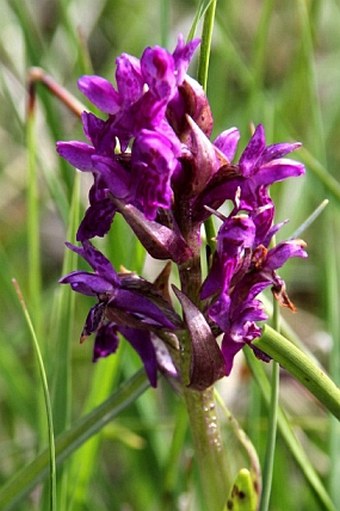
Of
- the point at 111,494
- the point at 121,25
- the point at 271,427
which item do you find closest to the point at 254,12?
the point at 121,25

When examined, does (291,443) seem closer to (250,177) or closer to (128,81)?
(250,177)

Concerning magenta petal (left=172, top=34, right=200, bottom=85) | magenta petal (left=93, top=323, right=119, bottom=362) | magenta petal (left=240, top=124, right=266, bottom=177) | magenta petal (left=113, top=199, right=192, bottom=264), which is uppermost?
magenta petal (left=172, top=34, right=200, bottom=85)

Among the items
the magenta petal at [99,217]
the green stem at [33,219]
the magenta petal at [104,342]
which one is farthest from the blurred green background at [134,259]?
the magenta petal at [99,217]

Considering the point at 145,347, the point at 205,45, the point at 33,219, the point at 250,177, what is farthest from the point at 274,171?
the point at 33,219

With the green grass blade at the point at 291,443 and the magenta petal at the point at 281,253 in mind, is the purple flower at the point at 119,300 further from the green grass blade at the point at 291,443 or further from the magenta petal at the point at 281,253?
the green grass blade at the point at 291,443

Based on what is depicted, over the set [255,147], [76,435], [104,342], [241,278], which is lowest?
[76,435]

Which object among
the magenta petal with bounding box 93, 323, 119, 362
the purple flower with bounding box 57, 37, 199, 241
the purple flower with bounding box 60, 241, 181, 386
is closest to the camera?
the purple flower with bounding box 57, 37, 199, 241

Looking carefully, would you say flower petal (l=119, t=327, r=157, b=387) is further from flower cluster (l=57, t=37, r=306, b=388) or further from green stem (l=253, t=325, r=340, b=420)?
green stem (l=253, t=325, r=340, b=420)

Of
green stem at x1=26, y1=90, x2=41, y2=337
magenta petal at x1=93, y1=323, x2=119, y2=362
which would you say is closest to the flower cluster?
magenta petal at x1=93, y1=323, x2=119, y2=362
